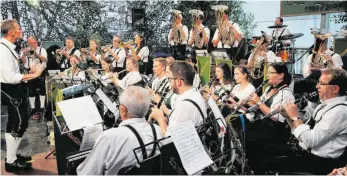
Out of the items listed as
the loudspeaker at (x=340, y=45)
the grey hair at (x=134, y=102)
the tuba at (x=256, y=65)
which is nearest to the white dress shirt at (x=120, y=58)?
the tuba at (x=256, y=65)

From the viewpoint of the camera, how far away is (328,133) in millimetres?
2699

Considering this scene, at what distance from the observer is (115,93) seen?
5578mm

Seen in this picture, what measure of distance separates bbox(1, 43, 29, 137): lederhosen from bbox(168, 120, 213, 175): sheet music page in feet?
9.09

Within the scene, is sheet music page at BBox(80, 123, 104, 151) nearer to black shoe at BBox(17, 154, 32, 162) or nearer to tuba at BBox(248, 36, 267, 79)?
black shoe at BBox(17, 154, 32, 162)

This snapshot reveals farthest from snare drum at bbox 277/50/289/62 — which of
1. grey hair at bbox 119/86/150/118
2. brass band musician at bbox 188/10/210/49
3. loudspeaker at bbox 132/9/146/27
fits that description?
grey hair at bbox 119/86/150/118

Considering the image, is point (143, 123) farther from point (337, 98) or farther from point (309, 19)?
point (309, 19)

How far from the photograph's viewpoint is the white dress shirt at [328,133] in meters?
2.69

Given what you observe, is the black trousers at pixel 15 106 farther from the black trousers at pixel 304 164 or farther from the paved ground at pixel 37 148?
the black trousers at pixel 304 164

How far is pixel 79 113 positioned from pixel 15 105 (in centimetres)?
151

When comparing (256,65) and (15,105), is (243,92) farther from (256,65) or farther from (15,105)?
(15,105)

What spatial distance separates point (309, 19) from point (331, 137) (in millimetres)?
7557

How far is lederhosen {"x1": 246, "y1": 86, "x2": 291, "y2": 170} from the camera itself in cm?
344

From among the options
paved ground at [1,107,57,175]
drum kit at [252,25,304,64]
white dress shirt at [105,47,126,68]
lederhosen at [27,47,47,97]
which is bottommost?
paved ground at [1,107,57,175]

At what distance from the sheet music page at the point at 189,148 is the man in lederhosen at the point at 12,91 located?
266cm
